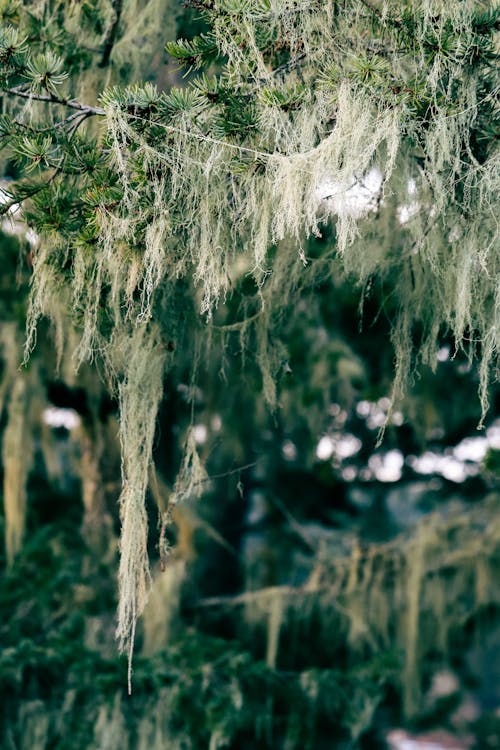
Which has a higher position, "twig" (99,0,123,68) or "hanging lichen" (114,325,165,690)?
"twig" (99,0,123,68)

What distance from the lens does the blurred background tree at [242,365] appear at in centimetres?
207

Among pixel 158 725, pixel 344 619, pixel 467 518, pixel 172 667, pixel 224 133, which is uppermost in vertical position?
pixel 224 133

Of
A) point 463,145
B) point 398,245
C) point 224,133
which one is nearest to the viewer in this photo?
point 224,133

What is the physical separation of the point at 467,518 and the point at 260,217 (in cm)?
320

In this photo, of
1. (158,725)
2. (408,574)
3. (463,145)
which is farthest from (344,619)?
(463,145)

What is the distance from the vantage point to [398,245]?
8.82ft

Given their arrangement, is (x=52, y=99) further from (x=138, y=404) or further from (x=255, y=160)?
(x=138, y=404)

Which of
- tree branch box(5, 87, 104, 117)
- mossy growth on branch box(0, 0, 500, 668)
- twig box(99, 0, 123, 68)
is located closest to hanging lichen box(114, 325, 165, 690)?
mossy growth on branch box(0, 0, 500, 668)

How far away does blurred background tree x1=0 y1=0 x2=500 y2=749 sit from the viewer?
6.80 ft

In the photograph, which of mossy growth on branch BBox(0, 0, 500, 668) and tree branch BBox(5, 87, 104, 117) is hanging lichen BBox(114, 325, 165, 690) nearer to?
mossy growth on branch BBox(0, 0, 500, 668)

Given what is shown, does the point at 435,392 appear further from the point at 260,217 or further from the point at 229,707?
the point at 260,217

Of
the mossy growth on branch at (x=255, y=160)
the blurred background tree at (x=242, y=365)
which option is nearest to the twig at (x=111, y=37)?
the blurred background tree at (x=242, y=365)

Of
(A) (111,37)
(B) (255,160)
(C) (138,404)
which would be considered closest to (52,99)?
(B) (255,160)

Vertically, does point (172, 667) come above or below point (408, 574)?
below
